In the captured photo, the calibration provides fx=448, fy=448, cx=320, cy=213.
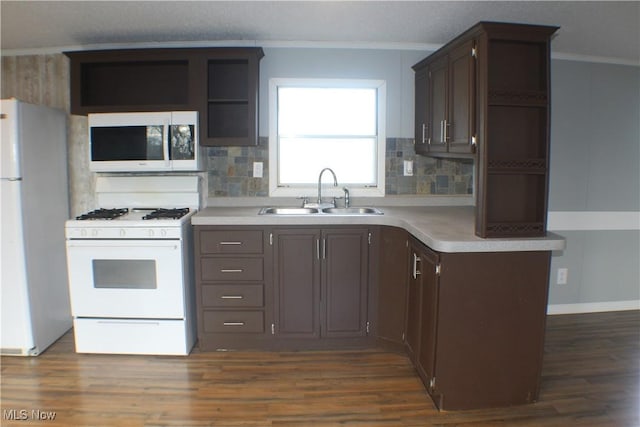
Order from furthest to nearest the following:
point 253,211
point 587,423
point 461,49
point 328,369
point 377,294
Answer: point 253,211 → point 377,294 → point 328,369 → point 461,49 → point 587,423

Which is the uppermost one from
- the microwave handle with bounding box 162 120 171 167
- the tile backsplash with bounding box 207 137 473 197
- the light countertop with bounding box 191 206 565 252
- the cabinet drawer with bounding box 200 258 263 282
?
the microwave handle with bounding box 162 120 171 167

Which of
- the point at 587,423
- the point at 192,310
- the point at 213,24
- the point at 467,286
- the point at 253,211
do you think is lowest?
the point at 587,423

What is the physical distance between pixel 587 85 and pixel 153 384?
12.6ft

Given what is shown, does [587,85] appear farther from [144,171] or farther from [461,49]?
[144,171]

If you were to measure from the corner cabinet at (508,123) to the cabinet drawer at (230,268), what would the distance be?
56.1 inches

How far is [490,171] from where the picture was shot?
2.26 m

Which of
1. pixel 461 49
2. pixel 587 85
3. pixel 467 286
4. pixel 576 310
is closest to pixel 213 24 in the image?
pixel 461 49

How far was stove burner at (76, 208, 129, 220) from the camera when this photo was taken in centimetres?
298

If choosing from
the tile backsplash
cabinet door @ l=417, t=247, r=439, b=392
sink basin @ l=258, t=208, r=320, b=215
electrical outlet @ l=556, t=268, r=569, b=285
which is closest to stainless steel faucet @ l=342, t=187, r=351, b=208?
sink basin @ l=258, t=208, r=320, b=215

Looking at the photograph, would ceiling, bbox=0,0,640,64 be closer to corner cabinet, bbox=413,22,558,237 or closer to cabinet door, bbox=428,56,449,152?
cabinet door, bbox=428,56,449,152

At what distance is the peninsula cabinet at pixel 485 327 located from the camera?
2258mm

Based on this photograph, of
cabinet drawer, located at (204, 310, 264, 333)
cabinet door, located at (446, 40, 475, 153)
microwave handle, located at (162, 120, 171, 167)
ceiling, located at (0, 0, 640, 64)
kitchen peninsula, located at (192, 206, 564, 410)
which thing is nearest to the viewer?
cabinet door, located at (446, 40, 475, 153)

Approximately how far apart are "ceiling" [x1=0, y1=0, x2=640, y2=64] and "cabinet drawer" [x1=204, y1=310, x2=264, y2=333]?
1.92m

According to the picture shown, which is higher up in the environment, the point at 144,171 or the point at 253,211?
the point at 144,171
